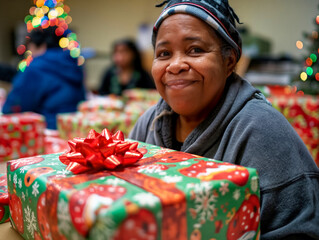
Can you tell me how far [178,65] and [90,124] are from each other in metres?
0.96

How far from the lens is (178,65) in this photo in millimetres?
882

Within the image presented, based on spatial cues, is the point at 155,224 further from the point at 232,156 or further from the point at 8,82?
the point at 8,82

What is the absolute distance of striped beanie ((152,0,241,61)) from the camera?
87cm

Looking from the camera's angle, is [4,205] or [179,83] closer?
[4,205]

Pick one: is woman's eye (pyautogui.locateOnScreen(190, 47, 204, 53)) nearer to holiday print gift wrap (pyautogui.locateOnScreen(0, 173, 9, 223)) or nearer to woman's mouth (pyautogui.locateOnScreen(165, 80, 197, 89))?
woman's mouth (pyautogui.locateOnScreen(165, 80, 197, 89))

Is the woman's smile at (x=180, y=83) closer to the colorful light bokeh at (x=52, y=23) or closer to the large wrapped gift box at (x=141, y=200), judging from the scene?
the large wrapped gift box at (x=141, y=200)

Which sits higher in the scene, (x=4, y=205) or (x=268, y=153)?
(x=268, y=153)

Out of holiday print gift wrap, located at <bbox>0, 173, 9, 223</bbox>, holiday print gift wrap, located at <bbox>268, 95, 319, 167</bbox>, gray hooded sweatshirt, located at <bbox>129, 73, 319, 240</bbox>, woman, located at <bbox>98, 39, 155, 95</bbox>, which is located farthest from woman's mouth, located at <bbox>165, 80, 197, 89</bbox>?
woman, located at <bbox>98, 39, 155, 95</bbox>

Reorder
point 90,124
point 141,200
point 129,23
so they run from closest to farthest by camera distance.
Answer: point 141,200, point 90,124, point 129,23

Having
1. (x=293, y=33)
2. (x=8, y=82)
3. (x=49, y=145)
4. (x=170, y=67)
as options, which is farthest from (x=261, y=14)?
(x=170, y=67)

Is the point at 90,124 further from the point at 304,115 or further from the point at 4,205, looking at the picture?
the point at 304,115

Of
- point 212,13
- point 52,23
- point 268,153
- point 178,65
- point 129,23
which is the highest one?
point 129,23

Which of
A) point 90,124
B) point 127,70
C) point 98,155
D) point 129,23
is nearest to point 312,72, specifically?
point 127,70

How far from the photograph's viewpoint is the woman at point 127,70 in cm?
362
